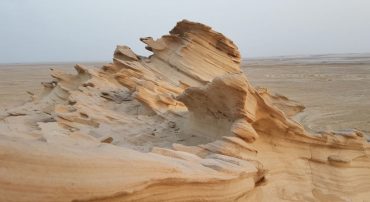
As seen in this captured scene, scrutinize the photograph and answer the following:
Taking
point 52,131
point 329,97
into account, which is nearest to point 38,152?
point 52,131

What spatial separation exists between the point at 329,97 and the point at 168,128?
1488 centimetres

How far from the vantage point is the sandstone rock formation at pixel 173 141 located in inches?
103

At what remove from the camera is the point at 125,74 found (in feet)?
31.2

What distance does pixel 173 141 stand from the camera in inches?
231

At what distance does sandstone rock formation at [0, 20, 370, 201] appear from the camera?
2.62 meters

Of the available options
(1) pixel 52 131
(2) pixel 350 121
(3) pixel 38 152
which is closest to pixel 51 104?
(1) pixel 52 131

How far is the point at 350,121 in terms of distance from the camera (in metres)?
12.6

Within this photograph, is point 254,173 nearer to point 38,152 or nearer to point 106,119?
point 38,152

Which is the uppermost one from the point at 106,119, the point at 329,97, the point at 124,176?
the point at 329,97

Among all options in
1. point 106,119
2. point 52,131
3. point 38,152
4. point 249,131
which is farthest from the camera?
point 106,119

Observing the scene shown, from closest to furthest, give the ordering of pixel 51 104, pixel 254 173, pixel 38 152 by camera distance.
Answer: pixel 38 152, pixel 254 173, pixel 51 104

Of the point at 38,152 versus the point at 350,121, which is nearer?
the point at 38,152

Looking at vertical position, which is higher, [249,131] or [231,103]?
[231,103]

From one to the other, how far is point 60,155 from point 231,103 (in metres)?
2.75
